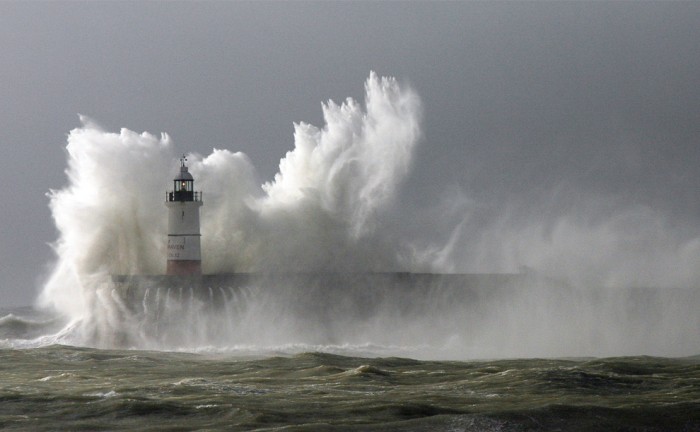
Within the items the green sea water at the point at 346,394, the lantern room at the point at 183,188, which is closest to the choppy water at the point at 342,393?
the green sea water at the point at 346,394

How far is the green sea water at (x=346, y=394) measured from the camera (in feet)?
68.8

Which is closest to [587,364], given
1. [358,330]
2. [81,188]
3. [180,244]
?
[358,330]

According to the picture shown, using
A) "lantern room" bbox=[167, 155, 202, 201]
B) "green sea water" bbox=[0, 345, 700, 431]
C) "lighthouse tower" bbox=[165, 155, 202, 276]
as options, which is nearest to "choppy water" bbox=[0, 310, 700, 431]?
"green sea water" bbox=[0, 345, 700, 431]

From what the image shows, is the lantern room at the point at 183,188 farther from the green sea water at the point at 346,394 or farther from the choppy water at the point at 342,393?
the green sea water at the point at 346,394

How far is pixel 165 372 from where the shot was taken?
1192 inches

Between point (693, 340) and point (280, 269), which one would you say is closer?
point (693, 340)

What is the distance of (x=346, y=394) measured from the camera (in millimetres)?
24781

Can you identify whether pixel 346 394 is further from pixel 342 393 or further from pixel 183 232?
pixel 183 232

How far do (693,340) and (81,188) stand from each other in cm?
2329

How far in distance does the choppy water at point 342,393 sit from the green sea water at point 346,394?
24mm

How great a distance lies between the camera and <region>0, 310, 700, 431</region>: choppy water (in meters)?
21.0

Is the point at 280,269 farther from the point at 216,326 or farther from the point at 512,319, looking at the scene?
the point at 512,319

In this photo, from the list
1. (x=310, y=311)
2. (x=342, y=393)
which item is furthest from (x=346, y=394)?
(x=310, y=311)

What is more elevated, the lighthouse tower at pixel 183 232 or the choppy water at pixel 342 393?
the lighthouse tower at pixel 183 232
